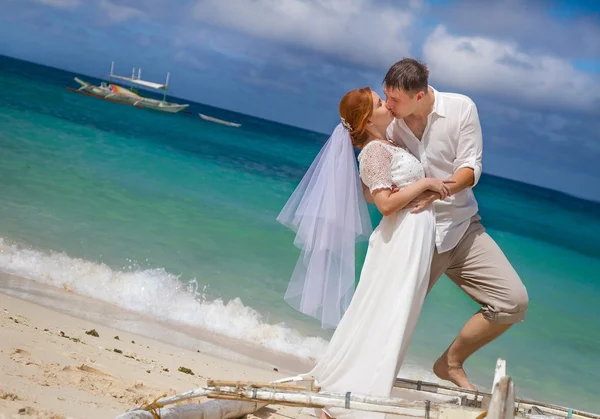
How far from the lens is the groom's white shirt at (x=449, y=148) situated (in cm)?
384

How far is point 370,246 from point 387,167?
45cm

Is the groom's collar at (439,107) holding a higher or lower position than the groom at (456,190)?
higher

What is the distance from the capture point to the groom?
375 centimetres

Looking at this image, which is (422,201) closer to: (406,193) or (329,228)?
(406,193)

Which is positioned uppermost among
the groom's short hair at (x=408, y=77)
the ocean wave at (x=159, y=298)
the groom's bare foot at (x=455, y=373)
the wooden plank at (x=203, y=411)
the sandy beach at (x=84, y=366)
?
the groom's short hair at (x=408, y=77)

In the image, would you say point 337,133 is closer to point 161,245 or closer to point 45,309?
point 45,309

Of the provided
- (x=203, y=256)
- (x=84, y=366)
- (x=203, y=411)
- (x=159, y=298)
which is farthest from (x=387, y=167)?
(x=203, y=256)

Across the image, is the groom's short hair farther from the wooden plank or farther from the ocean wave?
the ocean wave

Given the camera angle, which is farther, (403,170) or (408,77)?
(403,170)

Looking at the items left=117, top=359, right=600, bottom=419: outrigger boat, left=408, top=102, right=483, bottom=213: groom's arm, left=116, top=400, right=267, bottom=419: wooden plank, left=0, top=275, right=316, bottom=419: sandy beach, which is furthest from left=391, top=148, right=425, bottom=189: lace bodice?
left=0, top=275, right=316, bottom=419: sandy beach

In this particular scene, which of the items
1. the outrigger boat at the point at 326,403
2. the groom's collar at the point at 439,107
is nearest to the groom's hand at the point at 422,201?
the groom's collar at the point at 439,107

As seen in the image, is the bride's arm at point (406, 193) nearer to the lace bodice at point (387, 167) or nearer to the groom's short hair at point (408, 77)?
the lace bodice at point (387, 167)

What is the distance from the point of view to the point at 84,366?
4500 mm

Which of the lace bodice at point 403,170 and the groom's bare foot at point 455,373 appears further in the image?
the groom's bare foot at point 455,373
